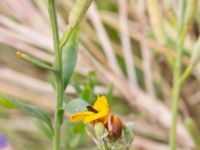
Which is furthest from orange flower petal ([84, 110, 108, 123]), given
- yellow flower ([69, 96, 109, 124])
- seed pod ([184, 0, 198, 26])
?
seed pod ([184, 0, 198, 26])

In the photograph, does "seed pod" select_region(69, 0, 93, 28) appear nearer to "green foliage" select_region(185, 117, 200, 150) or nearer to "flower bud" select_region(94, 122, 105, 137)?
"flower bud" select_region(94, 122, 105, 137)

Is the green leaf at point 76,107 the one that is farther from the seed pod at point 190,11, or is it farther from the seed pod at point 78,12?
the seed pod at point 190,11

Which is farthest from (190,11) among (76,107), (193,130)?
(76,107)

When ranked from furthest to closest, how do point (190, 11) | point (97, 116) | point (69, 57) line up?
point (190, 11) → point (69, 57) → point (97, 116)

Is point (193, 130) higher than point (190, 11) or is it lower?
lower

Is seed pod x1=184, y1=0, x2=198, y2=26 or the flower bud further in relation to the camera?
seed pod x1=184, y1=0, x2=198, y2=26

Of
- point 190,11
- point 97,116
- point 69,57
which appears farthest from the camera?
point 190,11

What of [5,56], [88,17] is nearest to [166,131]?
[88,17]

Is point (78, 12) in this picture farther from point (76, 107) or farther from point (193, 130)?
point (193, 130)
